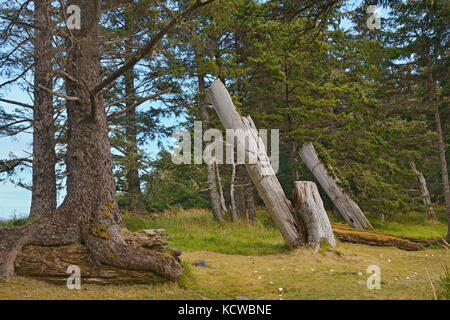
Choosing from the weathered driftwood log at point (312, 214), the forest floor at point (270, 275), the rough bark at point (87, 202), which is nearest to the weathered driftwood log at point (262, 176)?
the weathered driftwood log at point (312, 214)

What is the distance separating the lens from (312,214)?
812cm

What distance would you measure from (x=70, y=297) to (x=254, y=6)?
5175 mm

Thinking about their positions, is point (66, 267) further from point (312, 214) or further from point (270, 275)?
point (312, 214)

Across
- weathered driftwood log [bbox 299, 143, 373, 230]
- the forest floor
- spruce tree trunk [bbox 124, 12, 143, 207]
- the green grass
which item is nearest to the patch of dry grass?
the forest floor

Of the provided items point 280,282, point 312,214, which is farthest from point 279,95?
point 280,282

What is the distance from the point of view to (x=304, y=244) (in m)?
8.10

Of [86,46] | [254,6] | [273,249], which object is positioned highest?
[254,6]

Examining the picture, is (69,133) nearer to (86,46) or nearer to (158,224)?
(86,46)

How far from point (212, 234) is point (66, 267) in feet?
19.0

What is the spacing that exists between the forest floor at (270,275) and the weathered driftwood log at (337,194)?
2.60m

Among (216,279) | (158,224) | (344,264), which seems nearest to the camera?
(216,279)

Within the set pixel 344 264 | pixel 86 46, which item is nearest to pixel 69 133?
pixel 86 46

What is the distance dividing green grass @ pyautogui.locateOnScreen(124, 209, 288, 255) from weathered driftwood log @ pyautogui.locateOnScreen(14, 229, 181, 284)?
3650 mm

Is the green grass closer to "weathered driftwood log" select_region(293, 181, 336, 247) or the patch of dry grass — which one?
"weathered driftwood log" select_region(293, 181, 336, 247)
